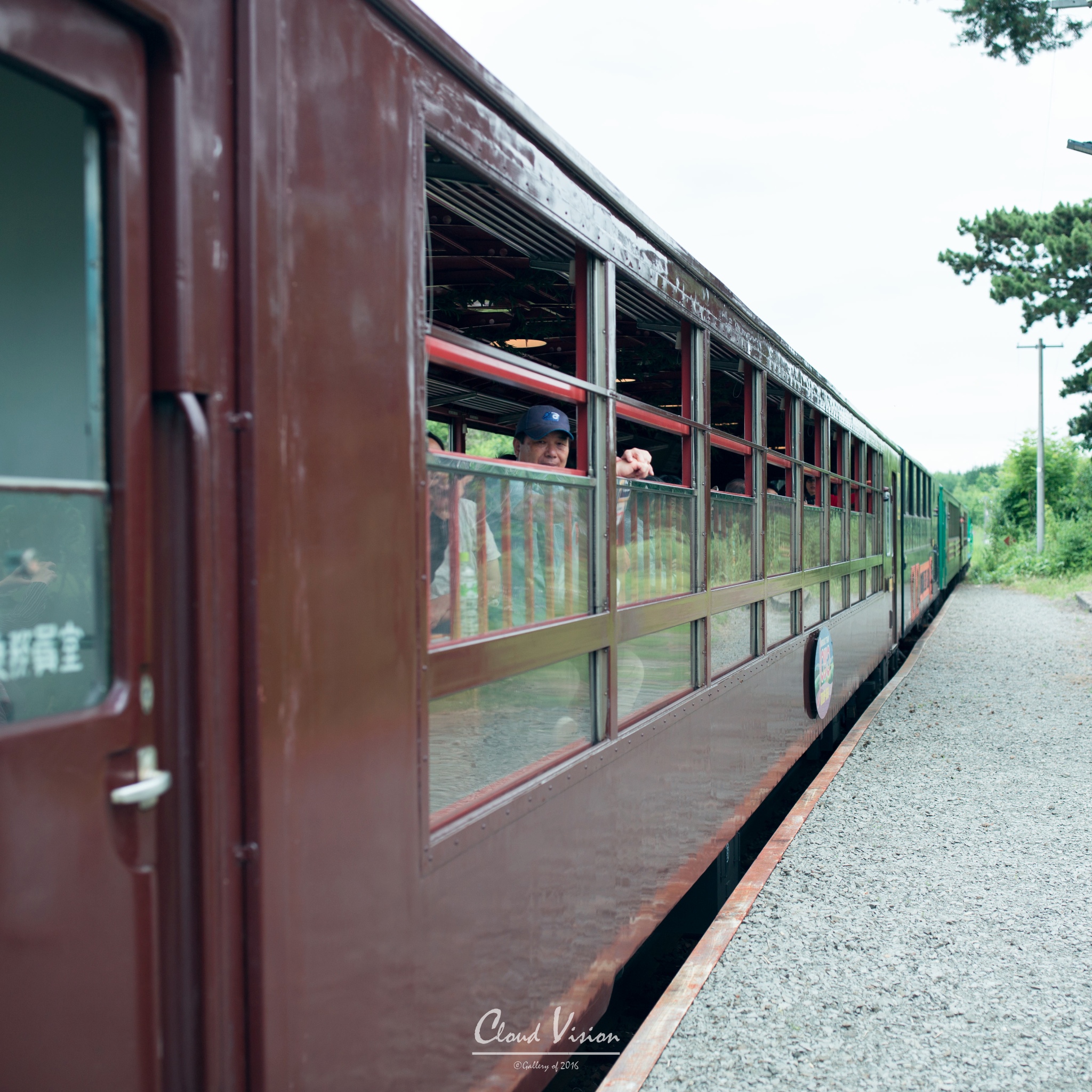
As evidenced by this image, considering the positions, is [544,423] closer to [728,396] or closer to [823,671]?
[728,396]

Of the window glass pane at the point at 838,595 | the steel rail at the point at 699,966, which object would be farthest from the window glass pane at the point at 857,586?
the steel rail at the point at 699,966

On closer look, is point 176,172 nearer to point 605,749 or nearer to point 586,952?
point 605,749

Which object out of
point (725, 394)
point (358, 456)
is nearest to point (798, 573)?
point (725, 394)

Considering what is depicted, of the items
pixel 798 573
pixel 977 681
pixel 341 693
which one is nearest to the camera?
pixel 341 693

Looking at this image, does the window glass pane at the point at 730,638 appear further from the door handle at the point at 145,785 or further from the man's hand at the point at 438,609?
the door handle at the point at 145,785

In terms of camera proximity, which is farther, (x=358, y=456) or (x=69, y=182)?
(x=358, y=456)

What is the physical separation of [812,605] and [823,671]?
0.46m

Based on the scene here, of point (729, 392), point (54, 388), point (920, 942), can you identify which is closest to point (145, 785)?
point (54, 388)

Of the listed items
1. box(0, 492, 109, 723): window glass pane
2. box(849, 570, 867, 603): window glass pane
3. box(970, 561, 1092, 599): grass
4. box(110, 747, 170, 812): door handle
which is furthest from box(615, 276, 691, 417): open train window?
box(970, 561, 1092, 599): grass

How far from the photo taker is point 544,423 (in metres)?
3.16

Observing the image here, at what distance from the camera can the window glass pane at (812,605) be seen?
575 cm

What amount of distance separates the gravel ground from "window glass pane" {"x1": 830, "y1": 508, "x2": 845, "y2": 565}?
4.30 ft

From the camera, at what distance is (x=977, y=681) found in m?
9.55

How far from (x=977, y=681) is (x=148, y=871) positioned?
957 centimetres
